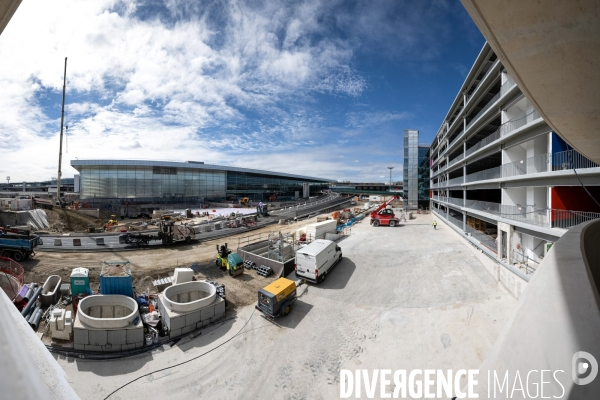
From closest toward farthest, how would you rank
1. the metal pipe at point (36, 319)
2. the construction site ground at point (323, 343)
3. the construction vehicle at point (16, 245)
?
the construction site ground at point (323, 343) → the metal pipe at point (36, 319) → the construction vehicle at point (16, 245)

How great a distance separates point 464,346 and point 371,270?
753 cm

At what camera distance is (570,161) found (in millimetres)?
11406

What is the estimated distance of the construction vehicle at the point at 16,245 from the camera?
55.3 feet

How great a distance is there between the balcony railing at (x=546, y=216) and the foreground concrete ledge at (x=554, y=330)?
11793 mm

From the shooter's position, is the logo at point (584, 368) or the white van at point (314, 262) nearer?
the logo at point (584, 368)

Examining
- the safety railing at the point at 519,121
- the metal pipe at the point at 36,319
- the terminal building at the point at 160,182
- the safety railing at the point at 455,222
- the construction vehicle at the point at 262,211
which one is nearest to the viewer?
the metal pipe at the point at 36,319

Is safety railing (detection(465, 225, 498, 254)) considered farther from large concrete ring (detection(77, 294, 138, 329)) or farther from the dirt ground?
large concrete ring (detection(77, 294, 138, 329))

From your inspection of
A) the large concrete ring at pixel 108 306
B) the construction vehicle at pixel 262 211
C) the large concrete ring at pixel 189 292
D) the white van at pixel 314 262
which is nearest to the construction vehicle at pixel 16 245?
the large concrete ring at pixel 108 306

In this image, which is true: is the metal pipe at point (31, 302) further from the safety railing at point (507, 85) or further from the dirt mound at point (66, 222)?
the safety railing at point (507, 85)

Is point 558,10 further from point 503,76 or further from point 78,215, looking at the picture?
point 78,215

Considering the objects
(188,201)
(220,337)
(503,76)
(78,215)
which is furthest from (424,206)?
(78,215)

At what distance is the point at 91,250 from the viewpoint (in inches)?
819

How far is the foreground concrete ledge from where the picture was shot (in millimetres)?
1950

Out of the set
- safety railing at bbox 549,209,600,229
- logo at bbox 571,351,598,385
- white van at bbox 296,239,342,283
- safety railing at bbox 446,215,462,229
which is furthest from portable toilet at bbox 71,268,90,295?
safety railing at bbox 446,215,462,229
